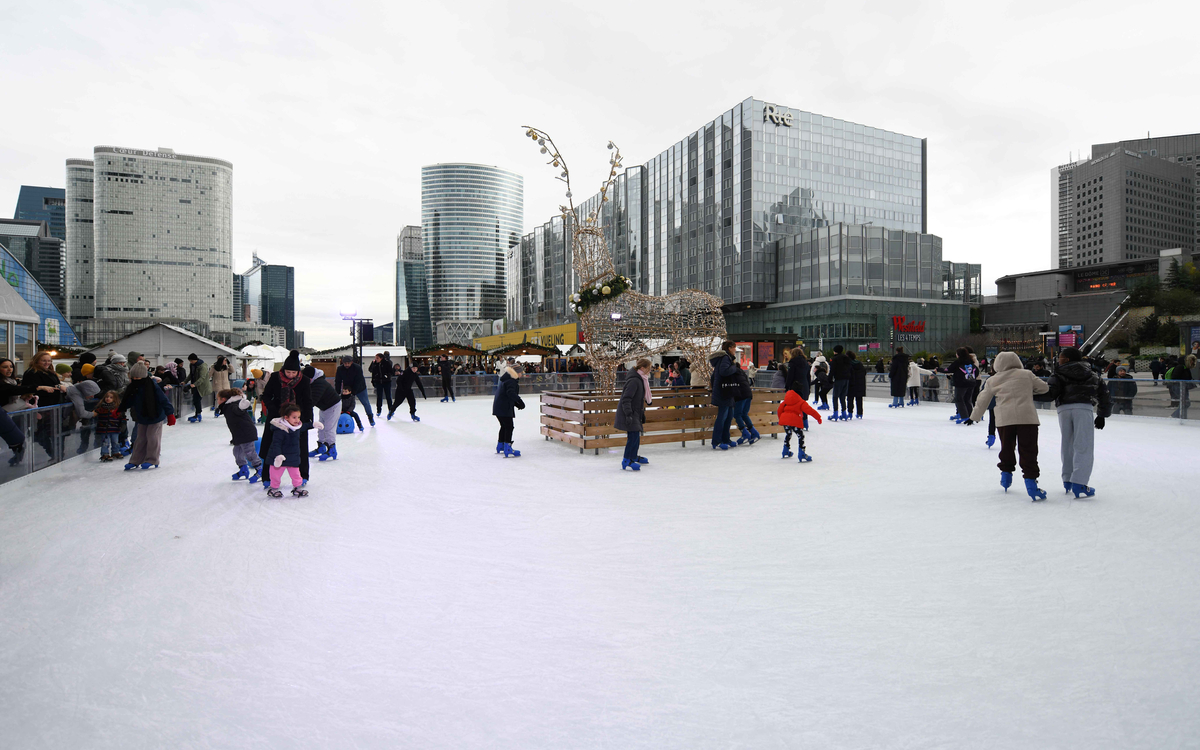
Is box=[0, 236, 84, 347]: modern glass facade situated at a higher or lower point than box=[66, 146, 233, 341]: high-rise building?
lower

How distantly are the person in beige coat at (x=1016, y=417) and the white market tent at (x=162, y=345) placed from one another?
30.3m

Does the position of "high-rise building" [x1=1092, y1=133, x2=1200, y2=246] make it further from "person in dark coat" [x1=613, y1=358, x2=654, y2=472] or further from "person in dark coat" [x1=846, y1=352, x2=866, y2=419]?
"person in dark coat" [x1=613, y1=358, x2=654, y2=472]

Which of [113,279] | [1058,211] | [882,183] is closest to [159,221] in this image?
[113,279]

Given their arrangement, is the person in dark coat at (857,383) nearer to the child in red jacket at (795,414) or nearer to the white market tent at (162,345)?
the child in red jacket at (795,414)

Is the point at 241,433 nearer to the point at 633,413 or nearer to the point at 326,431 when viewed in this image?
the point at 326,431

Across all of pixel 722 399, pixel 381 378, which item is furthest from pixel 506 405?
pixel 381 378

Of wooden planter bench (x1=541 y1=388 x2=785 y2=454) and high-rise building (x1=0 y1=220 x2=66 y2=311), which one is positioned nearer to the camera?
wooden planter bench (x1=541 y1=388 x2=785 y2=454)

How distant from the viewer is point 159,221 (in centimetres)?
12675

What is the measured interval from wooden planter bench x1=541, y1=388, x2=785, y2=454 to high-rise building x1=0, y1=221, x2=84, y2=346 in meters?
41.2

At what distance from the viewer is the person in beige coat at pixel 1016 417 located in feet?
20.0

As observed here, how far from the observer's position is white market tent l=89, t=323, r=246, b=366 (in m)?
28.2

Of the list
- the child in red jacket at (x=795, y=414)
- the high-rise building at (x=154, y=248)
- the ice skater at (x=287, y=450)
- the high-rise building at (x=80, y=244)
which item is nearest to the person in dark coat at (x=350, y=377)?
the ice skater at (x=287, y=450)

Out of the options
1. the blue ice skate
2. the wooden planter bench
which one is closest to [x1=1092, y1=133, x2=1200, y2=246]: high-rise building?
the wooden planter bench

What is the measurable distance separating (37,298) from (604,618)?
61641mm
